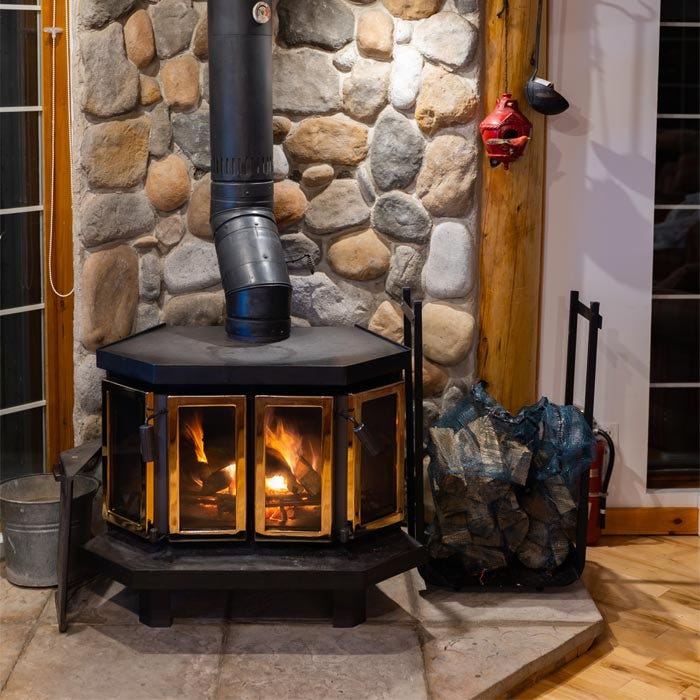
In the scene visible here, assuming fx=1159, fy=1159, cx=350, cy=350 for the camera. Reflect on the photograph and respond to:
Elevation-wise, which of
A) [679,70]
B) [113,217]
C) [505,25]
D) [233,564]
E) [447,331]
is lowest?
[233,564]

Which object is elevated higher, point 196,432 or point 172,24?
point 172,24

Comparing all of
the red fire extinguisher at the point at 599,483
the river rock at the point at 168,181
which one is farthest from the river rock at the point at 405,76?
the red fire extinguisher at the point at 599,483

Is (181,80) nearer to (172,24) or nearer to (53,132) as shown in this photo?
(172,24)

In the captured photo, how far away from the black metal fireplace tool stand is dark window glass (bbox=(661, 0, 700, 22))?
1365 mm

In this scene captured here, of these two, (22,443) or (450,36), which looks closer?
(450,36)

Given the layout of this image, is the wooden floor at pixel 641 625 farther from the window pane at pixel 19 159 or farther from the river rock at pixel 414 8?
the window pane at pixel 19 159

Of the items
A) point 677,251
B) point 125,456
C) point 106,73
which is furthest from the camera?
point 677,251

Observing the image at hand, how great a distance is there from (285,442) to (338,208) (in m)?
0.89

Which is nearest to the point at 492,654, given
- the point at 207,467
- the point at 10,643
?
the point at 207,467

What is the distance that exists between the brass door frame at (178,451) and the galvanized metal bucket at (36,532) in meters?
0.41

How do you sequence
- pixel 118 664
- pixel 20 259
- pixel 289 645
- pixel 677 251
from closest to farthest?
pixel 118 664, pixel 289 645, pixel 20 259, pixel 677 251

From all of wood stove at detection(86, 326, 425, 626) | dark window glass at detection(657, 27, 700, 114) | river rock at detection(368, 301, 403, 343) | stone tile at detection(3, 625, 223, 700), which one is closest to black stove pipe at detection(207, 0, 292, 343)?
wood stove at detection(86, 326, 425, 626)

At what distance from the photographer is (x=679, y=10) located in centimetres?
383

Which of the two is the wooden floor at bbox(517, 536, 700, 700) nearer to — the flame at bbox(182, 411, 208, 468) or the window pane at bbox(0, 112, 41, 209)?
the flame at bbox(182, 411, 208, 468)
